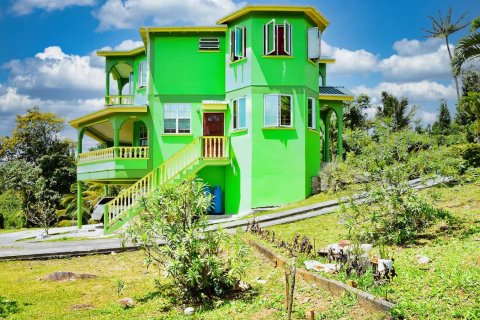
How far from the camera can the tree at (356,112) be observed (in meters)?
40.8

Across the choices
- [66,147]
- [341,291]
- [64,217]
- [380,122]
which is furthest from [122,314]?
[66,147]

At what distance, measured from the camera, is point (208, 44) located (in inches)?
957

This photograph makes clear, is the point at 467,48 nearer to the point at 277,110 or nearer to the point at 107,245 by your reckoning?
the point at 277,110

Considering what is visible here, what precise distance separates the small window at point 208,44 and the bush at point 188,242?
16.3 m

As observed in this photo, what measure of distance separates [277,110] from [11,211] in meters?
25.4

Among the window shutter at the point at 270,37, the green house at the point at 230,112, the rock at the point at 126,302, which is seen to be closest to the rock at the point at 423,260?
the rock at the point at 126,302

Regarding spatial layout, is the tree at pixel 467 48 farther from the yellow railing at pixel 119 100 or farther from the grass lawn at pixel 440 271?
the yellow railing at pixel 119 100

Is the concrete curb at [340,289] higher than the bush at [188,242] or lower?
lower

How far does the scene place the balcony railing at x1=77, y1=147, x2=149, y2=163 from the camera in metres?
23.0

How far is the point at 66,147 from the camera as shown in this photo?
4578 centimetres

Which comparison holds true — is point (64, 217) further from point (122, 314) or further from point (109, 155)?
point (122, 314)

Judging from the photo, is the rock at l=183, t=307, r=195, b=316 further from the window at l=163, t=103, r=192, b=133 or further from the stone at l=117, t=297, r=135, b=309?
the window at l=163, t=103, r=192, b=133

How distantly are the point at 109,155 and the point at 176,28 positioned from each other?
706 centimetres

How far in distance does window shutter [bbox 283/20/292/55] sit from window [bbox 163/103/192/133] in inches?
220
